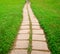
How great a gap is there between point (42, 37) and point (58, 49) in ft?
3.77

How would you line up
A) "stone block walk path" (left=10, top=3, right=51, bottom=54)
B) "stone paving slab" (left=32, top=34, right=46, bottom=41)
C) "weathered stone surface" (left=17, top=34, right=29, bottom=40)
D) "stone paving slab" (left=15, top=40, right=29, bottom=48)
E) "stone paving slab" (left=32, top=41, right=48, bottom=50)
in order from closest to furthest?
"stone block walk path" (left=10, top=3, right=51, bottom=54)
"stone paving slab" (left=32, top=41, right=48, bottom=50)
"stone paving slab" (left=15, top=40, right=29, bottom=48)
"stone paving slab" (left=32, top=34, right=46, bottom=41)
"weathered stone surface" (left=17, top=34, right=29, bottom=40)

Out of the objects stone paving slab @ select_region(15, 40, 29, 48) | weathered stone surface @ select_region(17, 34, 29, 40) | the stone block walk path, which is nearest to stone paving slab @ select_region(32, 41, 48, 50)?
the stone block walk path

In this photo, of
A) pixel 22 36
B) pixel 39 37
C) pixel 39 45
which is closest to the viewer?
→ pixel 39 45

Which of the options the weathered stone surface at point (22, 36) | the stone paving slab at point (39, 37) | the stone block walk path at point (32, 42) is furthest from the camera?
the weathered stone surface at point (22, 36)

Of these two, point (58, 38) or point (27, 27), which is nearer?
point (58, 38)

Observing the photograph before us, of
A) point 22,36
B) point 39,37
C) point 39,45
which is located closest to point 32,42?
point 39,45

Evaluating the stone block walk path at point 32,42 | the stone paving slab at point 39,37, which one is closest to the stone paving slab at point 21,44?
the stone block walk path at point 32,42

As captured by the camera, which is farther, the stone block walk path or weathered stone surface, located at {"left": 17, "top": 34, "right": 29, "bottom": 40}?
weathered stone surface, located at {"left": 17, "top": 34, "right": 29, "bottom": 40}

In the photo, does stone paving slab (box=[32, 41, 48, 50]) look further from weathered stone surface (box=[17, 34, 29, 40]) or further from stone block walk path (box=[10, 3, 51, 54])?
weathered stone surface (box=[17, 34, 29, 40])

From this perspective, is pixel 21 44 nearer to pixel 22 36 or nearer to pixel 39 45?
pixel 39 45

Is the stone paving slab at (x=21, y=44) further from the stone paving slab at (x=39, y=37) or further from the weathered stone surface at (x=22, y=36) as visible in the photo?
the stone paving slab at (x=39, y=37)

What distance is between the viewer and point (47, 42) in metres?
5.72

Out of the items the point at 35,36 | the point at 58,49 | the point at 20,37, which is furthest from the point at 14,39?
the point at 58,49

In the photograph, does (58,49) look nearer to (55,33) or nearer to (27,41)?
(27,41)
